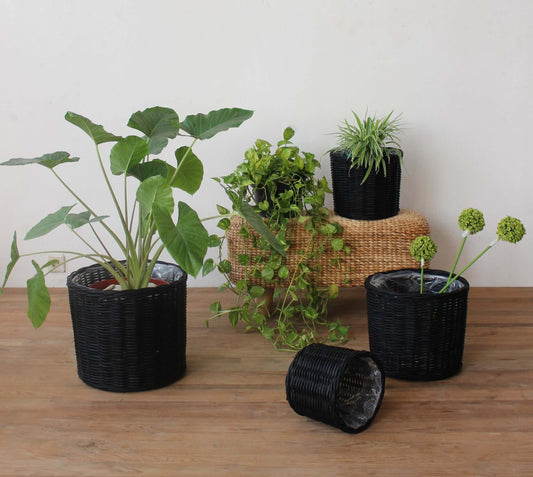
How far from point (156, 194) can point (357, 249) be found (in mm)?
1088

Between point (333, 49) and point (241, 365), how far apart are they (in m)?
1.50

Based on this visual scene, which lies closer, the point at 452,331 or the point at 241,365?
the point at 452,331

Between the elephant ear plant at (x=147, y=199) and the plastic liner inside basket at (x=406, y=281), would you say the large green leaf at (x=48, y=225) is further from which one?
the plastic liner inside basket at (x=406, y=281)

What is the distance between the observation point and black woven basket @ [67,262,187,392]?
6.74 ft

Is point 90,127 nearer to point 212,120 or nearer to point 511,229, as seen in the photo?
point 212,120

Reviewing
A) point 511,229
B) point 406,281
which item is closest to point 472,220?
point 511,229

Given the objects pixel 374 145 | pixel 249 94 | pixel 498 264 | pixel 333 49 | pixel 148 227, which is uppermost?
pixel 333 49

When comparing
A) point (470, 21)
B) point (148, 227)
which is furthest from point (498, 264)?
point (148, 227)

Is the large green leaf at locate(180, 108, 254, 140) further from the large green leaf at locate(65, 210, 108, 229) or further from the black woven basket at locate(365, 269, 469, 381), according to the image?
the black woven basket at locate(365, 269, 469, 381)

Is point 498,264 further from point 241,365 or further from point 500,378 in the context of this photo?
Answer: point 241,365

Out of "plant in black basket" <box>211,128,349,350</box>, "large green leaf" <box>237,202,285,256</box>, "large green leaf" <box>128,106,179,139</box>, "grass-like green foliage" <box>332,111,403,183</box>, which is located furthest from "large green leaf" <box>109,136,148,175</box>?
"grass-like green foliage" <box>332,111,403,183</box>

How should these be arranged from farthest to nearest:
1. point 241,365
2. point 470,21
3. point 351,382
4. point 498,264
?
point 498,264
point 470,21
point 241,365
point 351,382

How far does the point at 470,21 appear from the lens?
300cm

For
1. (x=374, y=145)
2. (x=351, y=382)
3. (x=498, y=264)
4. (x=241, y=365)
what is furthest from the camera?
(x=498, y=264)
